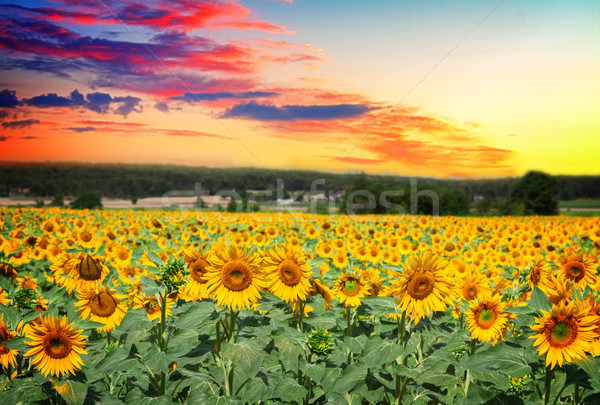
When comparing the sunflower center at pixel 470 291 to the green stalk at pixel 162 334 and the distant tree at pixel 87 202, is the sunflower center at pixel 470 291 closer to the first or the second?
the green stalk at pixel 162 334

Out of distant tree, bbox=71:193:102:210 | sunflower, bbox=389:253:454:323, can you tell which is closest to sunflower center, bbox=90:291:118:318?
sunflower, bbox=389:253:454:323

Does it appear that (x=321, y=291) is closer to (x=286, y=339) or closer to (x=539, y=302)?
(x=286, y=339)

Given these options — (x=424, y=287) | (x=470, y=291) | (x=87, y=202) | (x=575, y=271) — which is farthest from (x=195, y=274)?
(x=87, y=202)

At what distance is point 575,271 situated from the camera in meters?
4.71

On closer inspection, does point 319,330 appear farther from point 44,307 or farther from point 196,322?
point 44,307

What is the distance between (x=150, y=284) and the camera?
332 cm

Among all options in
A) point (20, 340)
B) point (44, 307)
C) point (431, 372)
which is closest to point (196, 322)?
point (20, 340)

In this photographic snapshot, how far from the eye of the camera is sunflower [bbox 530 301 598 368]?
284 cm

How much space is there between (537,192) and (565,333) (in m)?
93.6

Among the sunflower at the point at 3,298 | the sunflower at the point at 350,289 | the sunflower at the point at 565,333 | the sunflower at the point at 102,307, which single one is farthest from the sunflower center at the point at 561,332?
the sunflower at the point at 3,298

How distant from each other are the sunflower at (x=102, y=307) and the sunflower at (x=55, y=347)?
796mm

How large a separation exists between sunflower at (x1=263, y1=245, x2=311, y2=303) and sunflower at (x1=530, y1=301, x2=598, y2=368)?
5.35 feet

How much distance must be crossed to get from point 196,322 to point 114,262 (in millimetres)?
6704

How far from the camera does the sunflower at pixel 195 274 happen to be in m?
3.48
